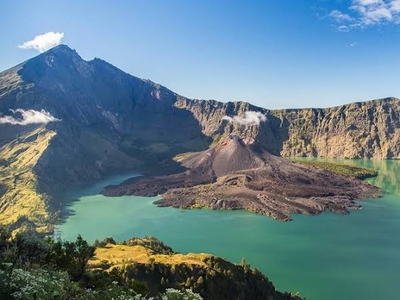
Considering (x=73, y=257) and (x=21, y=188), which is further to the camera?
(x=21, y=188)

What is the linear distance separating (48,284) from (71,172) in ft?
618

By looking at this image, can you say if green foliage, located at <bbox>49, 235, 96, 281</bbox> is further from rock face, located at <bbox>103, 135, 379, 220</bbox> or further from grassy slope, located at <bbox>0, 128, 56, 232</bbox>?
rock face, located at <bbox>103, 135, 379, 220</bbox>

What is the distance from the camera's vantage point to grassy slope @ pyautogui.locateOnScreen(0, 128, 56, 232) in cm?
12438

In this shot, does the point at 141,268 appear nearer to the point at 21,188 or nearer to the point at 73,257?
the point at 73,257

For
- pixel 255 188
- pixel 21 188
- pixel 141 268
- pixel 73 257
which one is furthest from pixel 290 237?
pixel 21 188

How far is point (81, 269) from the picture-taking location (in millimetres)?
32969

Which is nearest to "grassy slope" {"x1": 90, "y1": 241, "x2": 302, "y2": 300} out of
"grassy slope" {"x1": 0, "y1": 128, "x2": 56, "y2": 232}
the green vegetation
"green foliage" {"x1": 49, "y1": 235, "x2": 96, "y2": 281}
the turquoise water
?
the green vegetation

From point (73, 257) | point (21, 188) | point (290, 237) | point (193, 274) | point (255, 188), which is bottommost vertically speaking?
point (290, 237)

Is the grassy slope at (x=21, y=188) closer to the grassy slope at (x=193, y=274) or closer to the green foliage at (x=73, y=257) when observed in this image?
the grassy slope at (x=193, y=274)

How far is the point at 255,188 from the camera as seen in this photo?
162875mm

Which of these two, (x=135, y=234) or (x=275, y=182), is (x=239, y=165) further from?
(x=135, y=234)

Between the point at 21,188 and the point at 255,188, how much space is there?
296 feet

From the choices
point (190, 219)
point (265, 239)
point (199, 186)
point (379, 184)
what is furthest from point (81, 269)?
point (379, 184)

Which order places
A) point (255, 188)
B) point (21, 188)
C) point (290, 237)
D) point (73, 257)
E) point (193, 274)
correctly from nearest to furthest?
point (73, 257) → point (193, 274) → point (290, 237) → point (21, 188) → point (255, 188)
